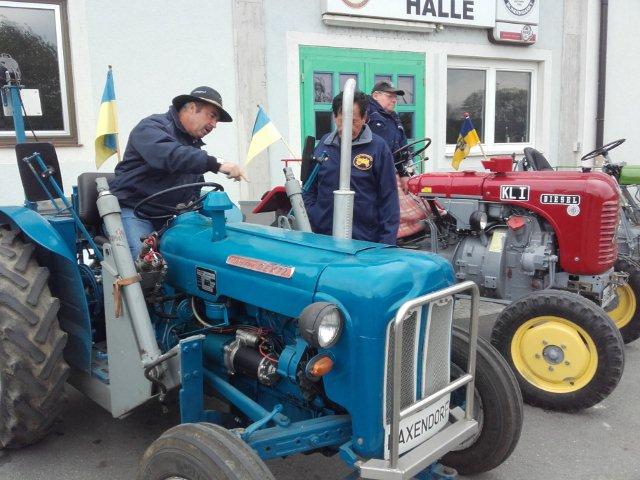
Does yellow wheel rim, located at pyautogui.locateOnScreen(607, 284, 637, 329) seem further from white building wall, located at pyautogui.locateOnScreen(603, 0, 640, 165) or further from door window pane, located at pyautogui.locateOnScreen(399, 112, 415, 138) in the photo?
white building wall, located at pyautogui.locateOnScreen(603, 0, 640, 165)

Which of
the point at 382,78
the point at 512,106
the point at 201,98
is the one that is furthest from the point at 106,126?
the point at 512,106

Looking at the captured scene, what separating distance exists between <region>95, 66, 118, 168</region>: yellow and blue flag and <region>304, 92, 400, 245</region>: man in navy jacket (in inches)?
45.4

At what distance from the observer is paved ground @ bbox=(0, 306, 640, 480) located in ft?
9.04

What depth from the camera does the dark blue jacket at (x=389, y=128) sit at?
16.1 feet

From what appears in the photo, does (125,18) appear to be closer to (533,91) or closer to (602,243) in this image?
(602,243)

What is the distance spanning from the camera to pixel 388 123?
494cm

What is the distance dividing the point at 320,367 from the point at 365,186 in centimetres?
183

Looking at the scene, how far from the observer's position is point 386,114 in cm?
496

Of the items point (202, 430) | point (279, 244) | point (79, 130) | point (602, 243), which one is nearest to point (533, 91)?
point (602, 243)

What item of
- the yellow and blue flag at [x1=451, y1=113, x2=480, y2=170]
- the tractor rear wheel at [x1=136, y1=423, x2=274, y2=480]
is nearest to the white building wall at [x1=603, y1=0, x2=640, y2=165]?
the yellow and blue flag at [x1=451, y1=113, x2=480, y2=170]

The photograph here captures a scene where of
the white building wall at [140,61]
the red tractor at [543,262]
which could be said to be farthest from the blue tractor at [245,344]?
the white building wall at [140,61]

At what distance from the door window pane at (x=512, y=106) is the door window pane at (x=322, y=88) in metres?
3.09

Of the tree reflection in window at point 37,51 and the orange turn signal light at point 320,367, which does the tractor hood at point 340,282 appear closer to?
the orange turn signal light at point 320,367

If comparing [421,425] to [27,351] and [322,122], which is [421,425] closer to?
[27,351]
